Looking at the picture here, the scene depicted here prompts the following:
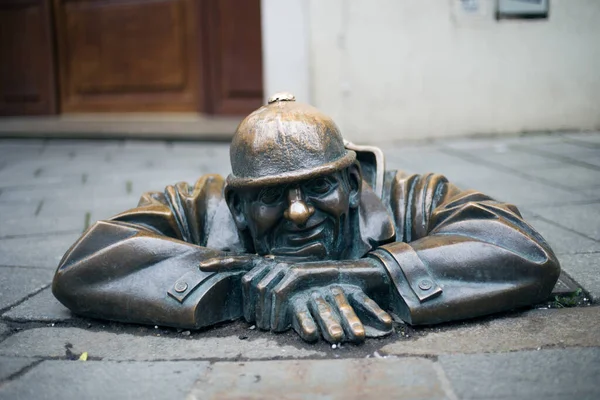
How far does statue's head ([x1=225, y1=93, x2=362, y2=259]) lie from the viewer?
2.44 meters

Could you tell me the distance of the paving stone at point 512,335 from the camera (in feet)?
7.58

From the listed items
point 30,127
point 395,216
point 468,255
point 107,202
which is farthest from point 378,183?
point 30,127

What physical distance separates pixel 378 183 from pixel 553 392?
1215 millimetres

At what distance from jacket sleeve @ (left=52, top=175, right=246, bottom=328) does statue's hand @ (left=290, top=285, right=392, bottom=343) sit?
0.29 m

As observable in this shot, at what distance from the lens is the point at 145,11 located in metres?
7.09

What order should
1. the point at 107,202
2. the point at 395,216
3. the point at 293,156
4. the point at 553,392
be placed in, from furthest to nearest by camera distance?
1. the point at 107,202
2. the point at 395,216
3. the point at 293,156
4. the point at 553,392

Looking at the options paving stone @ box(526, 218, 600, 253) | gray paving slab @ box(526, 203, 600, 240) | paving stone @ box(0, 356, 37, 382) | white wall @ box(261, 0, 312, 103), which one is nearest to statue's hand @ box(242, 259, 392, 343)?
paving stone @ box(0, 356, 37, 382)

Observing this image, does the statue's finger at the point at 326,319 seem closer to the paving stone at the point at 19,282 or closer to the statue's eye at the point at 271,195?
the statue's eye at the point at 271,195

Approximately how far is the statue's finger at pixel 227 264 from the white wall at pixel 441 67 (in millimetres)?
3944

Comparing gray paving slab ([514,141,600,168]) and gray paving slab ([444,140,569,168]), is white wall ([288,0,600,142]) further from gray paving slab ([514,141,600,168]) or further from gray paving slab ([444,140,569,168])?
gray paving slab ([514,141,600,168])

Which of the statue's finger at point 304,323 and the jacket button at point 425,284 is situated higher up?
the jacket button at point 425,284

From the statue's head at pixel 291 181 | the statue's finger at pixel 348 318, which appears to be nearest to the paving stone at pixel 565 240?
the statue's head at pixel 291 181

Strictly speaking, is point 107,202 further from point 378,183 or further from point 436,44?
point 436,44

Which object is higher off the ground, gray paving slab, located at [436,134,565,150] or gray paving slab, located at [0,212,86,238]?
gray paving slab, located at [436,134,565,150]
